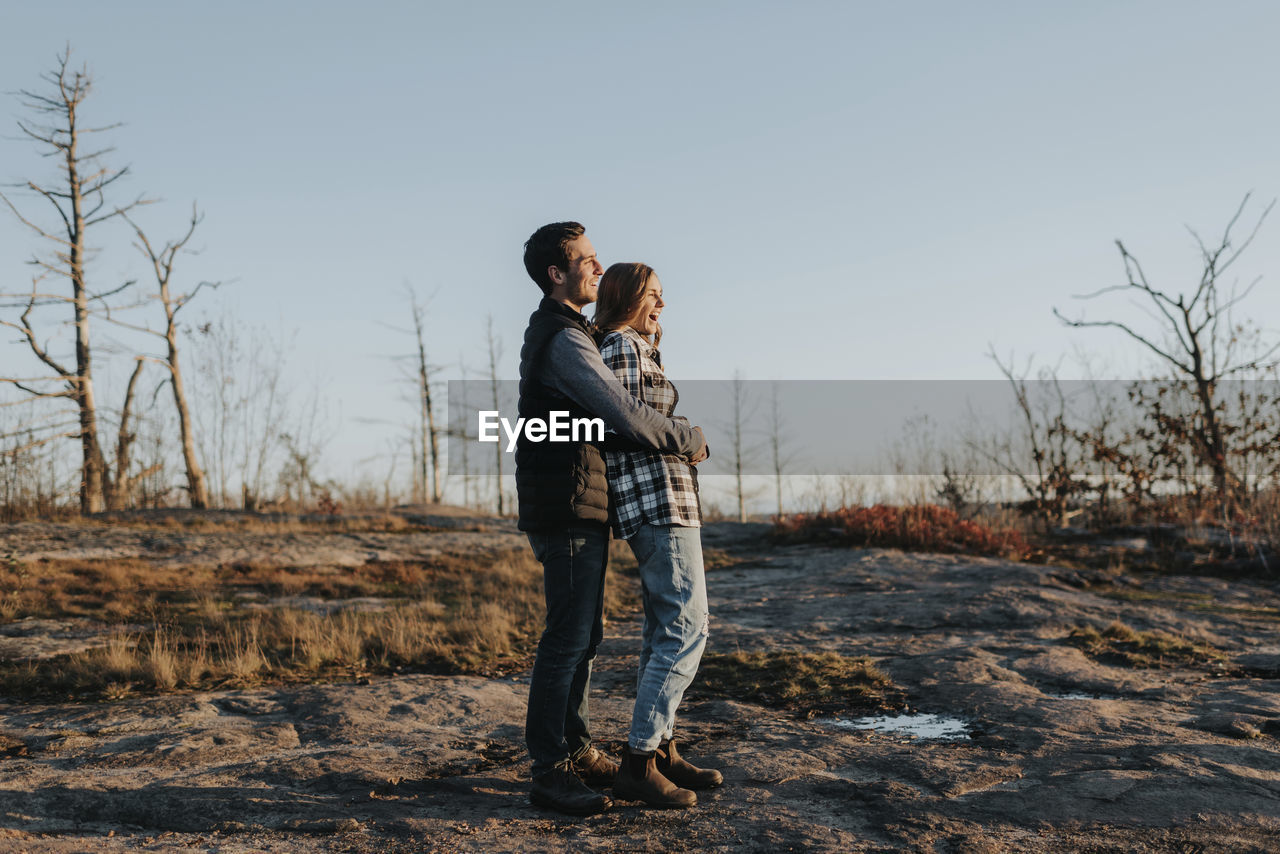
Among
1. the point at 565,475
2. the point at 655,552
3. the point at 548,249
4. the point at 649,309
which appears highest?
the point at 548,249

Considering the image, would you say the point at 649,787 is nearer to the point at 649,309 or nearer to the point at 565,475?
the point at 565,475

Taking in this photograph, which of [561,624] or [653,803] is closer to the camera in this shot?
[653,803]

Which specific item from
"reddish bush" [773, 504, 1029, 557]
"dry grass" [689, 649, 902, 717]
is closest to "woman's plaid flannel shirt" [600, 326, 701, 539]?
→ "dry grass" [689, 649, 902, 717]

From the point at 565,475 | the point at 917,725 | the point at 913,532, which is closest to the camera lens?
the point at 565,475

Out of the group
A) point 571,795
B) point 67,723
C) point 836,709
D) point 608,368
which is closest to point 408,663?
point 67,723

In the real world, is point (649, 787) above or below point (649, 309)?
below

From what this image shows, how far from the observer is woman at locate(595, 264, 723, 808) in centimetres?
301

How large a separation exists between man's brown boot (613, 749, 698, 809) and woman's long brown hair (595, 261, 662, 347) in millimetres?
1536

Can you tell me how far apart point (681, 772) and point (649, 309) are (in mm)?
1700

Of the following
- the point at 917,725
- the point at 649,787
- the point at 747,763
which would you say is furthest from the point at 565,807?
the point at 917,725

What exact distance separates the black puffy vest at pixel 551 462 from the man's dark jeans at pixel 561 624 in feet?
0.21

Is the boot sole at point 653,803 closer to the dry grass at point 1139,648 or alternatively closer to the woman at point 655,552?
the woman at point 655,552

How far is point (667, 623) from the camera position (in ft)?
10.0

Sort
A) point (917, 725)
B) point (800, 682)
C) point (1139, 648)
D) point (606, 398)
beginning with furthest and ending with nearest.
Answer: point (1139, 648), point (800, 682), point (917, 725), point (606, 398)
